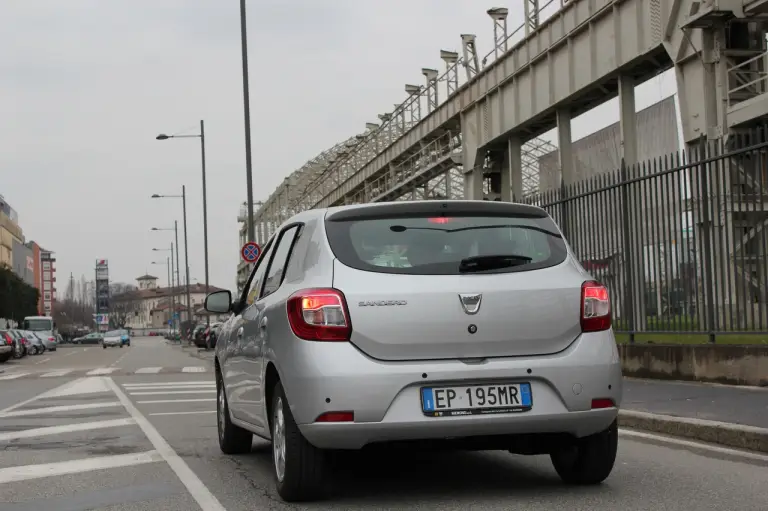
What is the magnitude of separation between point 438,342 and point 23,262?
175869mm

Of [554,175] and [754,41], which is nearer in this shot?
[754,41]

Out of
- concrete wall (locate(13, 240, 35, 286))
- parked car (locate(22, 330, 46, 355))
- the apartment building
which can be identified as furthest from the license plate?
concrete wall (locate(13, 240, 35, 286))

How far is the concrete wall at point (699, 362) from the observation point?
467 inches

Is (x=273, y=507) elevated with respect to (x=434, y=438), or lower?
lower

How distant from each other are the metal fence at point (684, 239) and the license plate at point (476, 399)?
6704 millimetres

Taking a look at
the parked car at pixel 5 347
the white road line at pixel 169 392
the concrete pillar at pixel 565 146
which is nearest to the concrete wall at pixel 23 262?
the parked car at pixel 5 347

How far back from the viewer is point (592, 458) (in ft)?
21.2

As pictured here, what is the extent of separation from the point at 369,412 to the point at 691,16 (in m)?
16.6

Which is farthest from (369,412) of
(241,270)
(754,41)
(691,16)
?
(241,270)

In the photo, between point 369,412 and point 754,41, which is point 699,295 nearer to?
point 369,412

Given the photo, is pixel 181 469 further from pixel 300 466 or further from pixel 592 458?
pixel 592 458

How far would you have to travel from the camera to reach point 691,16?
20422 millimetres

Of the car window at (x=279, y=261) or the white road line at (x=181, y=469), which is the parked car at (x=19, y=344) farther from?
the car window at (x=279, y=261)

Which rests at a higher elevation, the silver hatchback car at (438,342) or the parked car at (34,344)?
the silver hatchback car at (438,342)
